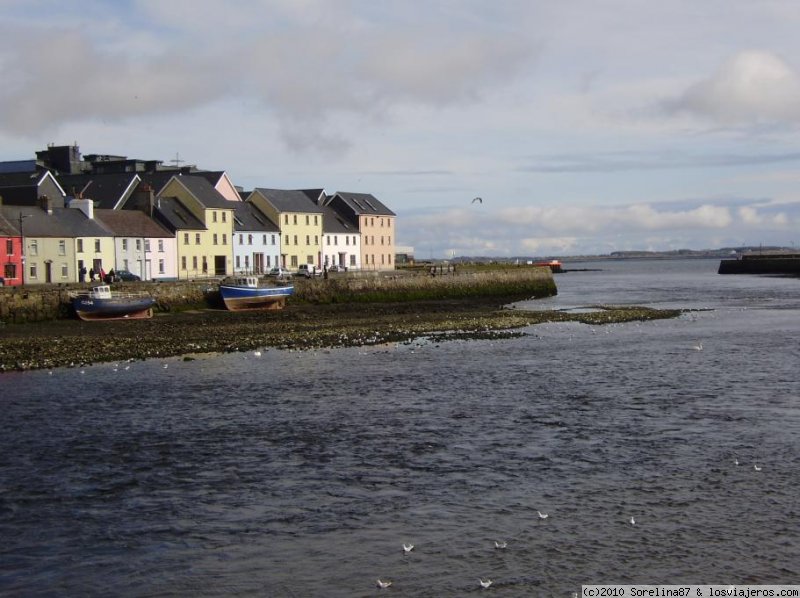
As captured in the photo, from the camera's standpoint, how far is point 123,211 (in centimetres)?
10069

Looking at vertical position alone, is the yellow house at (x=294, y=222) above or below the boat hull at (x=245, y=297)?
above

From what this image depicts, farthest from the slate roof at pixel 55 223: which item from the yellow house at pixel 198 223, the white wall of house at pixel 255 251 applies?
the white wall of house at pixel 255 251

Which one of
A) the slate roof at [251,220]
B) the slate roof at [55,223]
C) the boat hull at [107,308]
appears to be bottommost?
the boat hull at [107,308]

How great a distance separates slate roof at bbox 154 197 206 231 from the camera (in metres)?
105

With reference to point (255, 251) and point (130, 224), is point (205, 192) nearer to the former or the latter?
point (255, 251)

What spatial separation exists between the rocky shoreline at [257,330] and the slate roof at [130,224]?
24.8 metres

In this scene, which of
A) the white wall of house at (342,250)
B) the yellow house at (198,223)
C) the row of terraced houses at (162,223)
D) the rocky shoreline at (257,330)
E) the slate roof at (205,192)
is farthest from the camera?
the white wall of house at (342,250)

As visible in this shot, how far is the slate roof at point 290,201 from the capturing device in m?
129

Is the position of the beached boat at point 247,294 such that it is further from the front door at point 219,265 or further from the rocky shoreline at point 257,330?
the front door at point 219,265

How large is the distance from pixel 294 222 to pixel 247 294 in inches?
2258

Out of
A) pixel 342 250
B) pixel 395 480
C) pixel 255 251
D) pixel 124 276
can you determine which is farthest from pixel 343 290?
pixel 395 480

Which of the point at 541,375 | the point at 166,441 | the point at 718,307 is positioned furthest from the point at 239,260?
the point at 166,441

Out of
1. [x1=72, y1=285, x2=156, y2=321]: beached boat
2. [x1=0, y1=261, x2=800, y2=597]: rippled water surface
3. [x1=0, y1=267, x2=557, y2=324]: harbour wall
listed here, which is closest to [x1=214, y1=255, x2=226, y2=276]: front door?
[x1=0, y1=267, x2=557, y2=324]: harbour wall

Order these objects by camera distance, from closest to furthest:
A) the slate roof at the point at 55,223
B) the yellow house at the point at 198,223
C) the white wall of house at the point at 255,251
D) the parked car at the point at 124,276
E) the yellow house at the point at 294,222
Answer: the slate roof at the point at 55,223
the parked car at the point at 124,276
the yellow house at the point at 198,223
the white wall of house at the point at 255,251
the yellow house at the point at 294,222
